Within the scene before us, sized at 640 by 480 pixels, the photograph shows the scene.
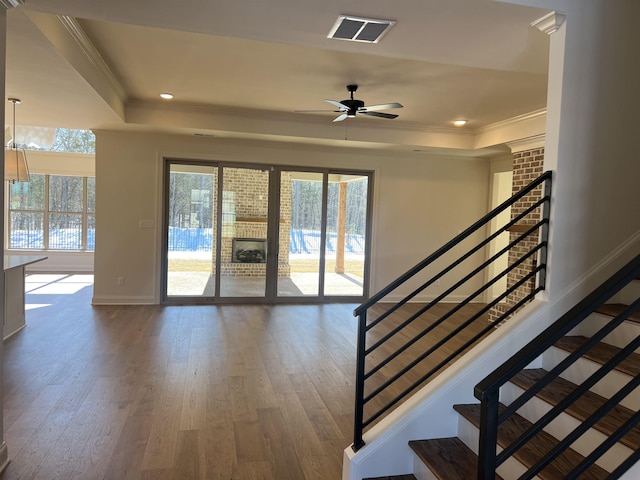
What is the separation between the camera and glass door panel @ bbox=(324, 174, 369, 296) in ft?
22.8

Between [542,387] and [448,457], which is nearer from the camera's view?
[542,387]

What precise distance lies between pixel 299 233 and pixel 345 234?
783 millimetres

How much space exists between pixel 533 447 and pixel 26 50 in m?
3.92

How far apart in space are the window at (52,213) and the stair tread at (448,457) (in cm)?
918

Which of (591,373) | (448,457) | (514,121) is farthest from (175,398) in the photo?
(514,121)

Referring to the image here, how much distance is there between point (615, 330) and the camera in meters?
2.17

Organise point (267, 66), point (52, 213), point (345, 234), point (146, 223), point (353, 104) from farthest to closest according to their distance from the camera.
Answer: point (52, 213), point (345, 234), point (146, 223), point (353, 104), point (267, 66)

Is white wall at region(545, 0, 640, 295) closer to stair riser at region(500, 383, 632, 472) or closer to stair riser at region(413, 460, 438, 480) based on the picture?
stair riser at region(500, 383, 632, 472)

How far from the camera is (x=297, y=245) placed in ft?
22.5

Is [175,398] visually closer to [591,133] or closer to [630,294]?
[630,294]

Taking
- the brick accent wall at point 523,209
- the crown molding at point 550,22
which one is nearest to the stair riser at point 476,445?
the crown molding at point 550,22

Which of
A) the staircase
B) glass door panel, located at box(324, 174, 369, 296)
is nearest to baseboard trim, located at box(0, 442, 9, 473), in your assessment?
the staircase

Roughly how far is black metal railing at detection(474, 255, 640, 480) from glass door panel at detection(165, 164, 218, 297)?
5.73 metres

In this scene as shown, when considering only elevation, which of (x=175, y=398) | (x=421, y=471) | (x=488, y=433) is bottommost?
(x=175, y=398)
